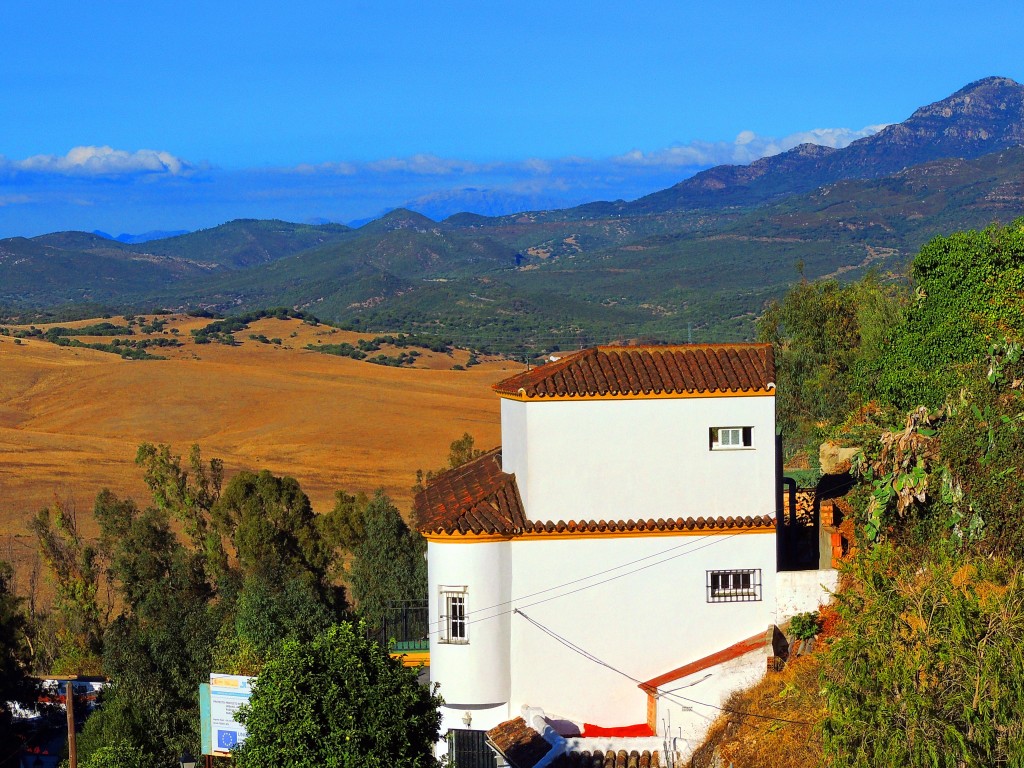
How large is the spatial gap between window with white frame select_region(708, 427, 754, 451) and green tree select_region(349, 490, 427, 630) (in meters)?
12.5

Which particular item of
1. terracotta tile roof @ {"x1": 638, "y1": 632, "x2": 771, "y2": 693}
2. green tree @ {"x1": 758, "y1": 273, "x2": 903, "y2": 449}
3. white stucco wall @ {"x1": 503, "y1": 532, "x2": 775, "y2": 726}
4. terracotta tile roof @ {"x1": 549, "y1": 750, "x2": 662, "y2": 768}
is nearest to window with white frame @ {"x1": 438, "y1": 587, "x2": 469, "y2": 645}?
white stucco wall @ {"x1": 503, "y1": 532, "x2": 775, "y2": 726}

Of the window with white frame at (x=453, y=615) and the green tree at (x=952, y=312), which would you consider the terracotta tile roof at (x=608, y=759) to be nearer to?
the window with white frame at (x=453, y=615)

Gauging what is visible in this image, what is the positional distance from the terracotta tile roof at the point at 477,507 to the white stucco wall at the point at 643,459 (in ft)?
1.28

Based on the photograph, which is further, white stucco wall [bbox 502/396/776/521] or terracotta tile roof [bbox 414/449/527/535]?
white stucco wall [bbox 502/396/776/521]

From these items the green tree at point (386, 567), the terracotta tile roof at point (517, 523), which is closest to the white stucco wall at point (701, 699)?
the terracotta tile roof at point (517, 523)

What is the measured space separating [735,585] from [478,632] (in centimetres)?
389

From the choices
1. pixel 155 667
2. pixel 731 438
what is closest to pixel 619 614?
pixel 731 438

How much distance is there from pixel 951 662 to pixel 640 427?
8.95 m

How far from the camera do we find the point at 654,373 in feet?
67.5

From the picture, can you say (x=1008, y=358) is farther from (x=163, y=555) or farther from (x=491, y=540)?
(x=163, y=555)

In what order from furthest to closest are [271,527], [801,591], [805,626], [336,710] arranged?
[271,527], [801,591], [805,626], [336,710]

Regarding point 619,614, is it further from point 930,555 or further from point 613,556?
point 930,555

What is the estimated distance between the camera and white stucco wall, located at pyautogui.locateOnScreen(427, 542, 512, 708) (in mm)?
20172

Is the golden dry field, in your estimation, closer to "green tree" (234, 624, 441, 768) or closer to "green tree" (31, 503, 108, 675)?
"green tree" (31, 503, 108, 675)
